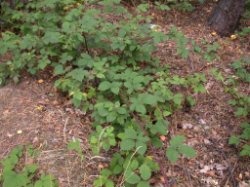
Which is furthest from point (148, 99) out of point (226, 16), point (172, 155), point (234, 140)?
point (226, 16)

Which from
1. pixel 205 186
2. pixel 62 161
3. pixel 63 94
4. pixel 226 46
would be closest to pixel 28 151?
pixel 62 161

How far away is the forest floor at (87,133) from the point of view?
3480 millimetres

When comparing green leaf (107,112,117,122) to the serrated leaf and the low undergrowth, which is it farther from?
the low undergrowth

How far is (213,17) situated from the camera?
5.51m

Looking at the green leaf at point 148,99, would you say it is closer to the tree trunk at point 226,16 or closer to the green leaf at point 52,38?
the green leaf at point 52,38

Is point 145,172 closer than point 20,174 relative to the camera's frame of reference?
Yes

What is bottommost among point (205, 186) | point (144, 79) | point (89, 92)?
point (205, 186)

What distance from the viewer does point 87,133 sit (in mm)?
3771

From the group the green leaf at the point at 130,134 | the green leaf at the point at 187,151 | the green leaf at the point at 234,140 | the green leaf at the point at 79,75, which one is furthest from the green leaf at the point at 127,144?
the green leaf at the point at 234,140

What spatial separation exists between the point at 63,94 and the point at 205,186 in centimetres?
195

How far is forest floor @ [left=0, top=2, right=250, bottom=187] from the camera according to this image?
348 centimetres

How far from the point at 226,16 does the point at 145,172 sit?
328cm

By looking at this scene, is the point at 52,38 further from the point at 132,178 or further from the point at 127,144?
the point at 132,178

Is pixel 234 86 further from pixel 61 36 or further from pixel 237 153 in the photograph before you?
pixel 61 36
